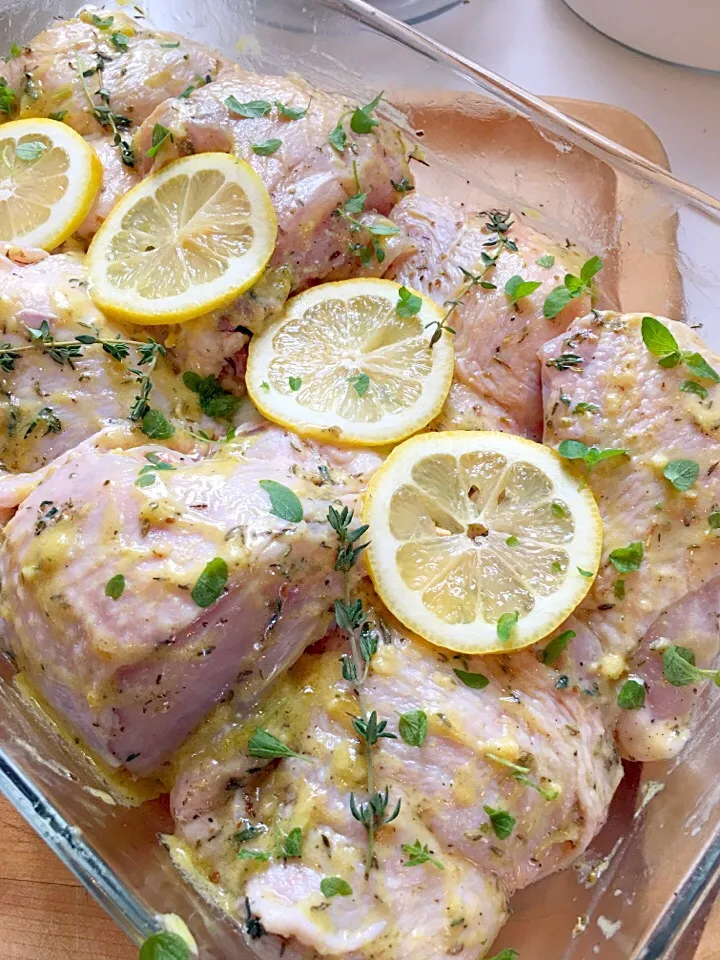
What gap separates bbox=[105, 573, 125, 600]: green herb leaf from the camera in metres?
1.68

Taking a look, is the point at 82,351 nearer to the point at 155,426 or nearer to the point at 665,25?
the point at 155,426

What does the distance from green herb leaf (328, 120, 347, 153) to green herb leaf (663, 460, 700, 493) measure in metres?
1.27

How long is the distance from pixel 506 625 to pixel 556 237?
150cm

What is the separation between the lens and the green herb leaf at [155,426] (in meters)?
2.14

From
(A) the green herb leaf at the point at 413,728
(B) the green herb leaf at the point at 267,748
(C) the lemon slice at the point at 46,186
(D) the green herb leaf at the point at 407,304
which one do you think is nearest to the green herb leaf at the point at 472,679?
(A) the green herb leaf at the point at 413,728

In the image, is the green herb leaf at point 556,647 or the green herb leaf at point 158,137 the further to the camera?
the green herb leaf at point 158,137

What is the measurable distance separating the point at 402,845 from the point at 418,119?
2356 mm

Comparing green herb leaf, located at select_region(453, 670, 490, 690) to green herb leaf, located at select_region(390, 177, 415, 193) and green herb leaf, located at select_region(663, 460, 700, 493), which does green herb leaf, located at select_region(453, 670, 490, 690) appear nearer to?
green herb leaf, located at select_region(663, 460, 700, 493)

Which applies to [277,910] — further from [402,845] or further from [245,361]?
[245,361]

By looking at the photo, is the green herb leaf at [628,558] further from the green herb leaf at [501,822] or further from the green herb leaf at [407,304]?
the green herb leaf at [407,304]

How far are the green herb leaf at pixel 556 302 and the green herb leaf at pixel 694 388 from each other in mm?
390

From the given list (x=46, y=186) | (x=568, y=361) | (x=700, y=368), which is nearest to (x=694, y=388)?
(x=700, y=368)

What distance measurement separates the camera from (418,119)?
2951 mm

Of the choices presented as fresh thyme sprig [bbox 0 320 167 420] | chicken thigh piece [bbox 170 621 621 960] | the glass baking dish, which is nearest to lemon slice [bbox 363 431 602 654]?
chicken thigh piece [bbox 170 621 621 960]
